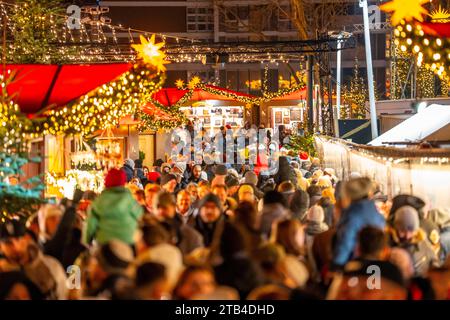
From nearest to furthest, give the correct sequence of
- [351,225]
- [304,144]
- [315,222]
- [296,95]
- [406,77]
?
[351,225]
[315,222]
[304,144]
[296,95]
[406,77]

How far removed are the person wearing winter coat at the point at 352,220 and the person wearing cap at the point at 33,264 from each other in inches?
86.4

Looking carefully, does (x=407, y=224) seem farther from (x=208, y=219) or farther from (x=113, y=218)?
(x=113, y=218)

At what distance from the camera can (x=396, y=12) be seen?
40.7 feet

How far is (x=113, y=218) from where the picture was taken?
927 centimetres

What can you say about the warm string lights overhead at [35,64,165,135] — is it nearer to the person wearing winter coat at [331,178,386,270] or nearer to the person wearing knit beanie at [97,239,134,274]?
the person wearing winter coat at [331,178,386,270]

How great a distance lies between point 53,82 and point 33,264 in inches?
353

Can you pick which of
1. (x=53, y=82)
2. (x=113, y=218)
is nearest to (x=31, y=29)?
(x=53, y=82)

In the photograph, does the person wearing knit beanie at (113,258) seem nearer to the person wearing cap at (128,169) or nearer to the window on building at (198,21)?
the person wearing cap at (128,169)

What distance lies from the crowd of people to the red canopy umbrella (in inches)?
191

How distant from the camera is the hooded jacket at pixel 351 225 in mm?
7965

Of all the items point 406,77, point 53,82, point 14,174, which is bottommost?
point 14,174

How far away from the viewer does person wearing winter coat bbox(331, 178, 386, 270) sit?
7.97 meters

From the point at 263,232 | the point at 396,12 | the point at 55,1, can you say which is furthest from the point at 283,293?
the point at 55,1

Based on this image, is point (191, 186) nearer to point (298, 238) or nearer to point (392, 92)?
point (298, 238)
